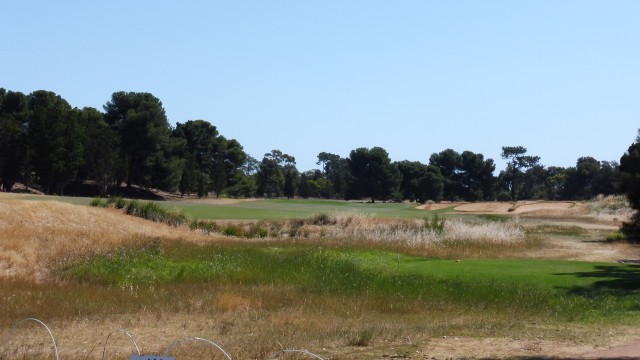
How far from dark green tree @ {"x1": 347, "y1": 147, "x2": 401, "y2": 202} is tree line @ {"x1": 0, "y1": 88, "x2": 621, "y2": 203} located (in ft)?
0.56

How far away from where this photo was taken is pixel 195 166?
4505 inches

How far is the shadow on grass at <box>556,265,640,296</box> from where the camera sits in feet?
70.3

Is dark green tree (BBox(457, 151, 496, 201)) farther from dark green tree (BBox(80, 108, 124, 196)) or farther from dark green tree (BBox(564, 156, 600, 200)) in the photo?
dark green tree (BBox(80, 108, 124, 196))

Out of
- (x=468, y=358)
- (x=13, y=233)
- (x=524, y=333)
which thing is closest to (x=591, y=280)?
(x=524, y=333)

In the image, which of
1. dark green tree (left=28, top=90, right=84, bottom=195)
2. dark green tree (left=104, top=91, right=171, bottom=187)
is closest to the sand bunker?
dark green tree (left=104, top=91, right=171, bottom=187)

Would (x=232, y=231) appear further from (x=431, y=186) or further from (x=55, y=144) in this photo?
(x=431, y=186)

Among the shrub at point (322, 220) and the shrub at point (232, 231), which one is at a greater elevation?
the shrub at point (322, 220)

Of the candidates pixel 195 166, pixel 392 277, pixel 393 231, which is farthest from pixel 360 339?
pixel 195 166

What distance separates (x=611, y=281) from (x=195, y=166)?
94991 millimetres

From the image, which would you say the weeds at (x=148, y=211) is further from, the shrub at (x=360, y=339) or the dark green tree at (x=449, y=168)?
the dark green tree at (x=449, y=168)

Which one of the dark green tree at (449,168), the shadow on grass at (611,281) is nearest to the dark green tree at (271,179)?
the dark green tree at (449,168)

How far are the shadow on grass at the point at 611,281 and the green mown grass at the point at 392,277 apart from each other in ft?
0.09

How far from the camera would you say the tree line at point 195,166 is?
89.2 metres

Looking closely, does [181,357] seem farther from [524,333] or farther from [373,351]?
[524,333]
